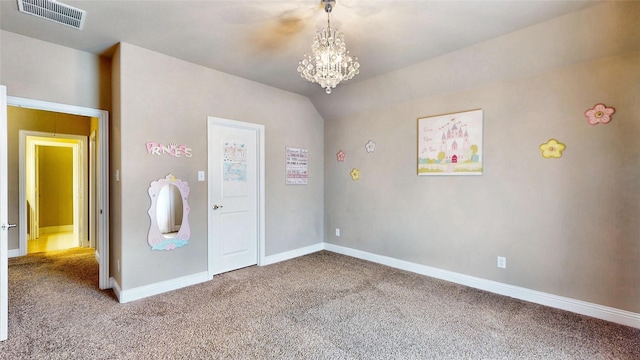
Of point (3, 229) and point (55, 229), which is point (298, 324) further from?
point (55, 229)

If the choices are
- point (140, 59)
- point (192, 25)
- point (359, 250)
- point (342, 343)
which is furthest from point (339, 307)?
point (140, 59)

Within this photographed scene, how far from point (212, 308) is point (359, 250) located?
237 cm

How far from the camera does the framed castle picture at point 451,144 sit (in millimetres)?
3180

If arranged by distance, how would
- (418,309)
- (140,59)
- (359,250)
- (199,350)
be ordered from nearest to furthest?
1. (199,350)
2. (418,309)
3. (140,59)
4. (359,250)

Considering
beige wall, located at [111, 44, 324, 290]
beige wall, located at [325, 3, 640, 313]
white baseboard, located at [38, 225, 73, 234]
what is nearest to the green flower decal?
beige wall, located at [325, 3, 640, 313]

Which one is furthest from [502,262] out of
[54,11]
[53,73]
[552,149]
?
[53,73]

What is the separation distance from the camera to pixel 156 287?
9.92ft

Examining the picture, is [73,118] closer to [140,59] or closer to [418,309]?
[140,59]


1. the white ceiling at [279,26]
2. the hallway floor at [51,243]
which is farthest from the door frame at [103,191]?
the hallway floor at [51,243]

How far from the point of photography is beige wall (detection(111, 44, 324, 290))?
2.86 meters

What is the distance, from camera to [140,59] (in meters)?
2.90

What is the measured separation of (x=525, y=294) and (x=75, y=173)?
7205 mm

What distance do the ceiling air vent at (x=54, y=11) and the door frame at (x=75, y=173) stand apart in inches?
119

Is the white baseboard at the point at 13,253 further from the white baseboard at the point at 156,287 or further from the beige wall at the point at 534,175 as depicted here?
the beige wall at the point at 534,175
